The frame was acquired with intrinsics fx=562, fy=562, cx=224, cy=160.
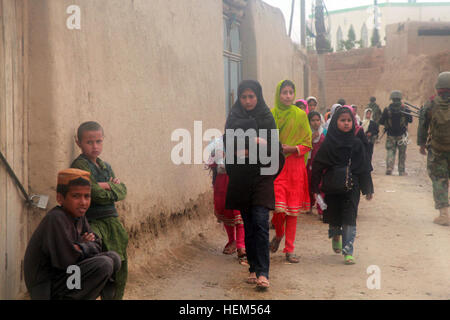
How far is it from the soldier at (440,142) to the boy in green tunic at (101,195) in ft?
16.1

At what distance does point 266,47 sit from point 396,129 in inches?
167

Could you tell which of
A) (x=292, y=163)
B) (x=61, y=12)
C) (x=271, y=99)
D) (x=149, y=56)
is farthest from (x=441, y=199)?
(x=61, y=12)

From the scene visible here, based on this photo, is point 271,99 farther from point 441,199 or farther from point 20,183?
point 20,183

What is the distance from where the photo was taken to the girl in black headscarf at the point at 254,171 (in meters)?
4.37

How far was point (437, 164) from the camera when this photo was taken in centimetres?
736

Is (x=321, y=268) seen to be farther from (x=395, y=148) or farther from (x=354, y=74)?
(x=354, y=74)

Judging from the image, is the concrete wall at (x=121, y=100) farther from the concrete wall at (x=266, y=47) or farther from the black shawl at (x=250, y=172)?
the concrete wall at (x=266, y=47)

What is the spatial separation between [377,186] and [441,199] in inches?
136

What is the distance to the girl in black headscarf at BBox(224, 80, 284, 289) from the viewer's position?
437cm

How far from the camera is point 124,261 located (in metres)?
3.66

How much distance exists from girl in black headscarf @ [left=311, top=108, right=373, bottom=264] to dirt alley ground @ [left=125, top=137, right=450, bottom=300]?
341mm
